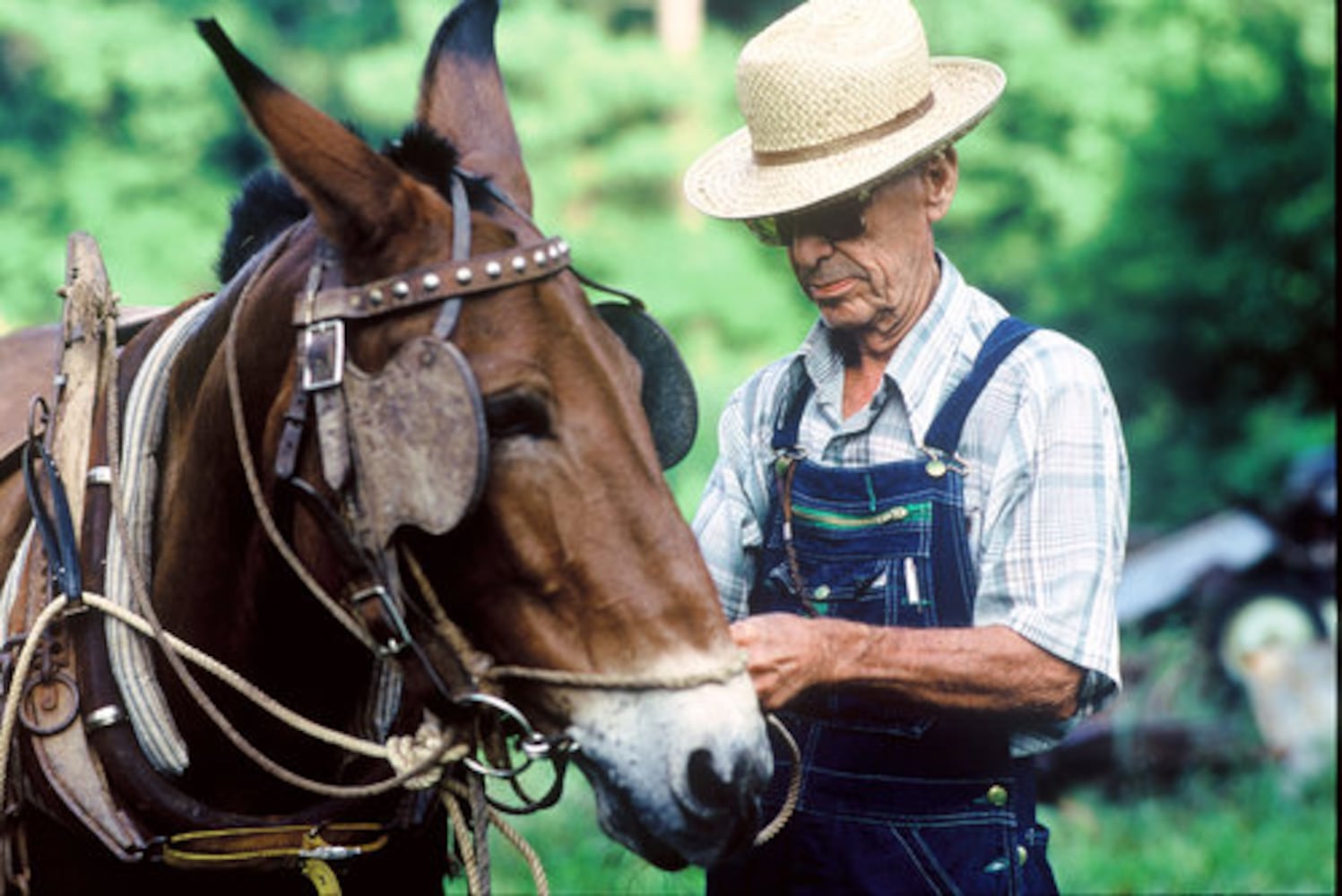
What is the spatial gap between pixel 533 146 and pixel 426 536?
1765cm

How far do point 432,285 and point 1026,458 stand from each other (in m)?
1.13

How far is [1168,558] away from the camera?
28.8 feet

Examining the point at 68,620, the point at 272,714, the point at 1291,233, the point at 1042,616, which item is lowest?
the point at 1291,233

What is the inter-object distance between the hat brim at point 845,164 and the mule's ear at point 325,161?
90cm

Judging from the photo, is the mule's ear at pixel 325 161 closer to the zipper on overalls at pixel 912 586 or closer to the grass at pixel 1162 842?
the zipper on overalls at pixel 912 586

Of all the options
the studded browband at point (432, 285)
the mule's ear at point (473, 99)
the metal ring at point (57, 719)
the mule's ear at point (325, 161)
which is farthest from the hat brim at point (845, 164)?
the metal ring at point (57, 719)

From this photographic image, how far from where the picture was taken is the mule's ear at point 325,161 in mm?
2178

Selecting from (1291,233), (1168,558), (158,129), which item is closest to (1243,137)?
(1291,233)

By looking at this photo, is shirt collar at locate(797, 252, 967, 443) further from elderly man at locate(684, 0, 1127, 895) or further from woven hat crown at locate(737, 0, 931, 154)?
woven hat crown at locate(737, 0, 931, 154)

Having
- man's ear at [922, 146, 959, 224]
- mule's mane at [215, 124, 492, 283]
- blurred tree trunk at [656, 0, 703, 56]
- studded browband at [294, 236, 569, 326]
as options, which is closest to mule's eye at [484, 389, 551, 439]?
studded browband at [294, 236, 569, 326]

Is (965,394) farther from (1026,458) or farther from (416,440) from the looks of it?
(416,440)

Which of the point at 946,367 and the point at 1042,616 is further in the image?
the point at 946,367

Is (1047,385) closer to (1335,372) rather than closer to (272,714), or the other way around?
(272,714)

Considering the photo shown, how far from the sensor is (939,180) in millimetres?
3117
